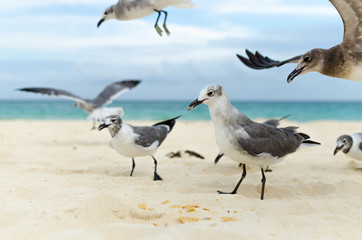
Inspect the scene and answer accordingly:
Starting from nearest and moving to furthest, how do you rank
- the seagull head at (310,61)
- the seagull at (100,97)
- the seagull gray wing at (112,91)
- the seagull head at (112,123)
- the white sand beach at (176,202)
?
the white sand beach at (176,202), the seagull head at (310,61), the seagull head at (112,123), the seagull at (100,97), the seagull gray wing at (112,91)

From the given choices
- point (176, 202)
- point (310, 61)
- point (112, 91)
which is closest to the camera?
point (176, 202)

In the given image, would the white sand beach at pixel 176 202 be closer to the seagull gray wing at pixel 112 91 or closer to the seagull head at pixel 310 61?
the seagull head at pixel 310 61

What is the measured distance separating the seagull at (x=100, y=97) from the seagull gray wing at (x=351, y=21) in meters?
6.31

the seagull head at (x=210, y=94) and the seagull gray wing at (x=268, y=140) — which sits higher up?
the seagull head at (x=210, y=94)

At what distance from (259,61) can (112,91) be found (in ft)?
20.5

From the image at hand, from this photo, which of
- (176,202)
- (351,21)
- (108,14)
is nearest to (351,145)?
(351,21)

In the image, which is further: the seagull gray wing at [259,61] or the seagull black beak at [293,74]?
the seagull gray wing at [259,61]

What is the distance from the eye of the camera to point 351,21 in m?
3.70

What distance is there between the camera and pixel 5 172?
4902 millimetres

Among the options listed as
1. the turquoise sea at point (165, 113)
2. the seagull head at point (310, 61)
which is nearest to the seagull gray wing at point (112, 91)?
the seagull head at point (310, 61)

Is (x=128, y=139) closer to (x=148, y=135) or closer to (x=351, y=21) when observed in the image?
(x=148, y=135)

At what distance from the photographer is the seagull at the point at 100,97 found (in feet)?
29.5

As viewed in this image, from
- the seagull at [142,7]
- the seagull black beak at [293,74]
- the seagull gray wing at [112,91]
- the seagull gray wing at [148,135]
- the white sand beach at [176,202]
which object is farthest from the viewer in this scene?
the seagull gray wing at [112,91]

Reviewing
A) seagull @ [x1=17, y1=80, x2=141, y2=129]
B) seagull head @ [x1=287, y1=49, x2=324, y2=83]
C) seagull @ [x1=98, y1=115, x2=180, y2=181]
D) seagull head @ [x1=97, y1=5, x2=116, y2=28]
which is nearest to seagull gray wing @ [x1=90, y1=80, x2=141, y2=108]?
seagull @ [x1=17, y1=80, x2=141, y2=129]
